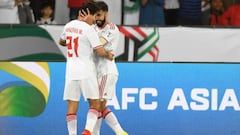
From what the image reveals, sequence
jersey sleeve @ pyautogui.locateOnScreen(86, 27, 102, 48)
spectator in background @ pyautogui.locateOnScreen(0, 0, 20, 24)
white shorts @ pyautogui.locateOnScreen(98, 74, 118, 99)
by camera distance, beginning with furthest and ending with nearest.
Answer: spectator in background @ pyautogui.locateOnScreen(0, 0, 20, 24) < white shorts @ pyautogui.locateOnScreen(98, 74, 118, 99) < jersey sleeve @ pyautogui.locateOnScreen(86, 27, 102, 48)

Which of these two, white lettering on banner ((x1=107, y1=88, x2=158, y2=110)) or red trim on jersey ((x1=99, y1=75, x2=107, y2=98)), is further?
white lettering on banner ((x1=107, y1=88, x2=158, y2=110))

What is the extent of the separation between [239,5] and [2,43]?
12.8ft

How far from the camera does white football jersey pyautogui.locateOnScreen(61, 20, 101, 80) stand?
9.78 m

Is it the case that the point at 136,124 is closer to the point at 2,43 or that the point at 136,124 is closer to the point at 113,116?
the point at 113,116

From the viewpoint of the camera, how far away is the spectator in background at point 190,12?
13211mm

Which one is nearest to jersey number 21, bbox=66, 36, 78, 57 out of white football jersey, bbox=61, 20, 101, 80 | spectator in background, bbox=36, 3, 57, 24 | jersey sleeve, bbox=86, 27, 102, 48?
white football jersey, bbox=61, 20, 101, 80

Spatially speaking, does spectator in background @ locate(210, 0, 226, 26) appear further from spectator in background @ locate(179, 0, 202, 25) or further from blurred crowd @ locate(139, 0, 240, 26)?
spectator in background @ locate(179, 0, 202, 25)

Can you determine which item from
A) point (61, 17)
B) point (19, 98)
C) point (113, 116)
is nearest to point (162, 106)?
point (113, 116)

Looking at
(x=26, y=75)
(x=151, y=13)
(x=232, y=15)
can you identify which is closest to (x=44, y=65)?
(x=26, y=75)

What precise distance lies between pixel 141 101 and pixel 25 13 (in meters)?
2.69

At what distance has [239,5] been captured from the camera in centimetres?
1301

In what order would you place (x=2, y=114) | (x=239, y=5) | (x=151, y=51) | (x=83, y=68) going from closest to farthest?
(x=83, y=68) < (x=2, y=114) < (x=151, y=51) < (x=239, y=5)

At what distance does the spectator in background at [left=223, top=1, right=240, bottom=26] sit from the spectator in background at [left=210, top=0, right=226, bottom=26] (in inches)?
7.1

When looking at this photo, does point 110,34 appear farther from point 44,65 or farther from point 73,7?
point 73,7
